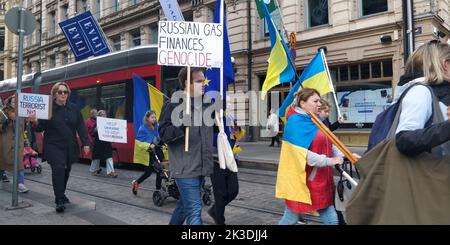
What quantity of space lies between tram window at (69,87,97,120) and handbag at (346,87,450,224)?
417 inches

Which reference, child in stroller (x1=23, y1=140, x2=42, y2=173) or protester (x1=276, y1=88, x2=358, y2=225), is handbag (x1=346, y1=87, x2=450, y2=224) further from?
child in stroller (x1=23, y1=140, x2=42, y2=173)

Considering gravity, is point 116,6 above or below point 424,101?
above

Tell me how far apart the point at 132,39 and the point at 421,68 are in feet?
87.0

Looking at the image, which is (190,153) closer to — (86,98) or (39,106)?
Result: (39,106)

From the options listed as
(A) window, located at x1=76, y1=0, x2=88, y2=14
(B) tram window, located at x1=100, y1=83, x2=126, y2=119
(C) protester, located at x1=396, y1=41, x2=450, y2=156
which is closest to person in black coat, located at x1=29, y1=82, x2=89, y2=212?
(B) tram window, located at x1=100, y1=83, x2=126, y2=119

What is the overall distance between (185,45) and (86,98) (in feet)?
28.3

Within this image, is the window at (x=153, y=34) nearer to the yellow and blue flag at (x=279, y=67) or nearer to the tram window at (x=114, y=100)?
the tram window at (x=114, y=100)

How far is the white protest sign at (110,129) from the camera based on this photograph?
8.99 meters

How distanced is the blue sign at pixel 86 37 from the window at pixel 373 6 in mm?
11491

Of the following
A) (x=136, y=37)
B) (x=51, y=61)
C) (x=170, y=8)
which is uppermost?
(x=51, y=61)

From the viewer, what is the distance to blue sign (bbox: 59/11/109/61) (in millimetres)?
18578

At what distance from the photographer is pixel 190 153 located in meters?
3.77

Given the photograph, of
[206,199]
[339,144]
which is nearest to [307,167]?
[339,144]

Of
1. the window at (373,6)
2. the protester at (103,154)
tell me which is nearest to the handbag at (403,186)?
the protester at (103,154)
